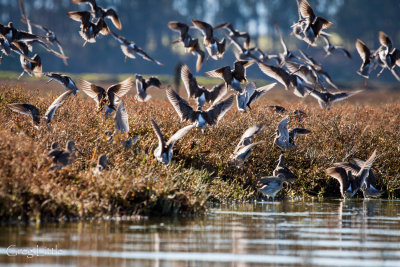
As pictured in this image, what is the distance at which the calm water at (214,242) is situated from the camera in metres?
7.19

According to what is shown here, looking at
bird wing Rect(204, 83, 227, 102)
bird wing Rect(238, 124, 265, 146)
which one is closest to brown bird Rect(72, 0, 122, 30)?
bird wing Rect(204, 83, 227, 102)

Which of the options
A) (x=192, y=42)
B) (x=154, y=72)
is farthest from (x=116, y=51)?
(x=192, y=42)

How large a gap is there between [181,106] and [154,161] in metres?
1.68

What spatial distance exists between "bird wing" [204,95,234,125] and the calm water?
281cm

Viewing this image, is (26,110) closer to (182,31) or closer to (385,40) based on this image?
(182,31)

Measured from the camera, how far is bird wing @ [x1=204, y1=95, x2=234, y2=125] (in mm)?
13429

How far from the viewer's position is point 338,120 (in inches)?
668

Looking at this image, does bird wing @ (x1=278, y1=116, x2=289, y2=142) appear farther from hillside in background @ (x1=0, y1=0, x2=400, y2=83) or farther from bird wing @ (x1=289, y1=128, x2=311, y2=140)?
hillside in background @ (x1=0, y1=0, x2=400, y2=83)

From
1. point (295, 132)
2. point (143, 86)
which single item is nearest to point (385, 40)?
point (295, 132)

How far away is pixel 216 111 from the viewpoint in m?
13.6

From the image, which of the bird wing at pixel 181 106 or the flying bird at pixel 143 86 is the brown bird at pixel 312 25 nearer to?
the flying bird at pixel 143 86

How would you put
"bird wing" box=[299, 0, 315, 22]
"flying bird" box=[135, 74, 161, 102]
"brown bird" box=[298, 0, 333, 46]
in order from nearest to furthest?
"flying bird" box=[135, 74, 161, 102] → "bird wing" box=[299, 0, 315, 22] → "brown bird" box=[298, 0, 333, 46]

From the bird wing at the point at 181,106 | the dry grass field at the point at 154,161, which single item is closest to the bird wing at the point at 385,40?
the dry grass field at the point at 154,161

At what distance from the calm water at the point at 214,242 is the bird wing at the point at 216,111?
2.81 m
